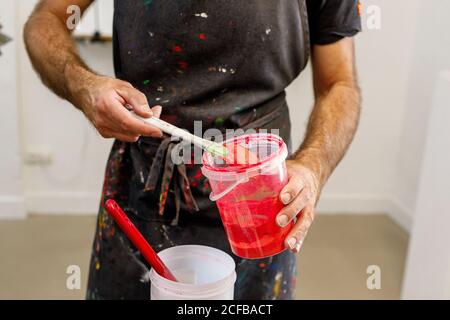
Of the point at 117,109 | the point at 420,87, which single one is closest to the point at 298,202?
the point at 117,109

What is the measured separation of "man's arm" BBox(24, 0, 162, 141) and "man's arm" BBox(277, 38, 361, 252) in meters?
0.19

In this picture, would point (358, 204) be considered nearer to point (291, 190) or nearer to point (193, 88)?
point (193, 88)

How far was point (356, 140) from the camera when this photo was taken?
9.16 feet

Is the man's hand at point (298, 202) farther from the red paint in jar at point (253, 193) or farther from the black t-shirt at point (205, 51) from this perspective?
the black t-shirt at point (205, 51)

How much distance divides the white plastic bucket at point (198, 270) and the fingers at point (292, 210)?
0.10 metres

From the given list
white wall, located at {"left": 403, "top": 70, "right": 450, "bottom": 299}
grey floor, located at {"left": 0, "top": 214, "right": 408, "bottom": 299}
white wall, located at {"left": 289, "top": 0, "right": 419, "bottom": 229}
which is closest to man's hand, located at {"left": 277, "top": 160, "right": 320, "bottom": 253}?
white wall, located at {"left": 403, "top": 70, "right": 450, "bottom": 299}

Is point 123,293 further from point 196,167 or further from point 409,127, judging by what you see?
point 409,127

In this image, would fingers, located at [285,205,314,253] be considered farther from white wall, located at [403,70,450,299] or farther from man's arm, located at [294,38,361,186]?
white wall, located at [403,70,450,299]

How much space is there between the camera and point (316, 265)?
2418 mm

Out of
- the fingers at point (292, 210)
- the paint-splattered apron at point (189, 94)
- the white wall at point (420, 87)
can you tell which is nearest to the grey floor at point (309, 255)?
the white wall at point (420, 87)

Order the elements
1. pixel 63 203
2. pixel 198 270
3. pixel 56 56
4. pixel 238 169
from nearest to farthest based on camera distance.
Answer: pixel 238 169, pixel 198 270, pixel 56 56, pixel 63 203

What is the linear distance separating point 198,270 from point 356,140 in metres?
2.17

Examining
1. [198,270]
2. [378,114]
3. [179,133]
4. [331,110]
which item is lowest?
[378,114]
